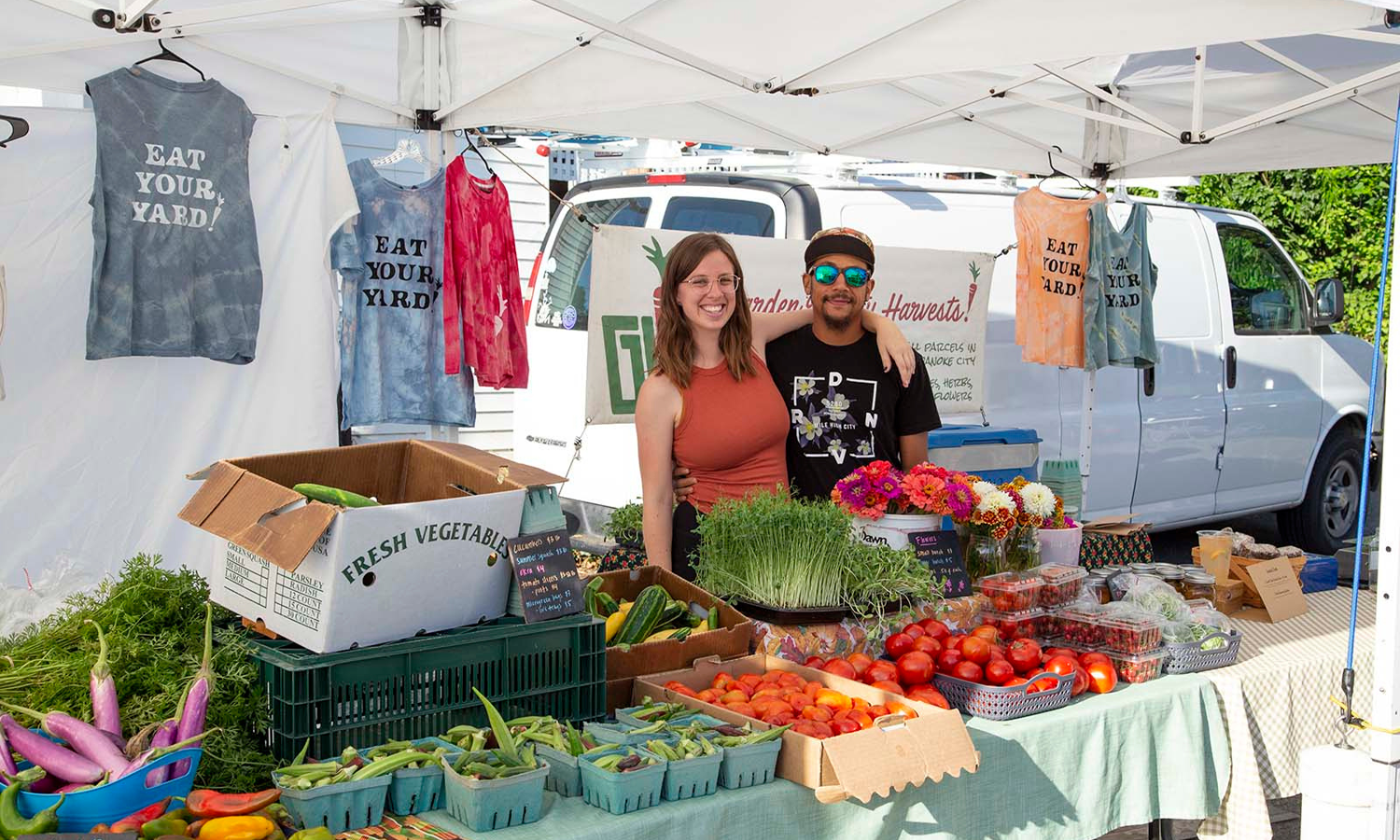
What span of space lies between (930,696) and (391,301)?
3120 millimetres

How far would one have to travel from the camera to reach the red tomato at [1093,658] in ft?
10.6

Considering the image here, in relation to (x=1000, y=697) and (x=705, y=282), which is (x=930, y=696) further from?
(x=705, y=282)

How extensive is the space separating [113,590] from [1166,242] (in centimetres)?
669

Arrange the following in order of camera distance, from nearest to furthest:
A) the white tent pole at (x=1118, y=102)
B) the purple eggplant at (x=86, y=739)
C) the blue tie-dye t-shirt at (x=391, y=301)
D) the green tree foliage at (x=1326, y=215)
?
1. the purple eggplant at (x=86, y=739)
2. the blue tie-dye t-shirt at (x=391, y=301)
3. the white tent pole at (x=1118, y=102)
4. the green tree foliage at (x=1326, y=215)

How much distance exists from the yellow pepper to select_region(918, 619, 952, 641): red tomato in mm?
1714

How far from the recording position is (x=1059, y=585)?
11.7ft

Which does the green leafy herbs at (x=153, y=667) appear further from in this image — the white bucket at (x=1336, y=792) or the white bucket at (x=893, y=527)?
the white bucket at (x=1336, y=792)

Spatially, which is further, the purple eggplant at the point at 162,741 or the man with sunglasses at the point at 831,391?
the man with sunglasses at the point at 831,391

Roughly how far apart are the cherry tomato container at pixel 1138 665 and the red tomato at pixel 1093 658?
3cm

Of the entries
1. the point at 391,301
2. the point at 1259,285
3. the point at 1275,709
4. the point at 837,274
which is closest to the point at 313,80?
the point at 391,301

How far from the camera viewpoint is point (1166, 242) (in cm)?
773

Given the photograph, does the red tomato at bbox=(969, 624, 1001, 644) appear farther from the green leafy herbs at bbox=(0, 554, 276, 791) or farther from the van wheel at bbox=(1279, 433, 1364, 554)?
the van wheel at bbox=(1279, 433, 1364, 554)

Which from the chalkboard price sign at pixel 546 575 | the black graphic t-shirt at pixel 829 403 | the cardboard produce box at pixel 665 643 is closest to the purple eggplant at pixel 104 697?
the chalkboard price sign at pixel 546 575

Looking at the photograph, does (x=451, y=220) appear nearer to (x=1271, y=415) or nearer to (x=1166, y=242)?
(x=1166, y=242)
